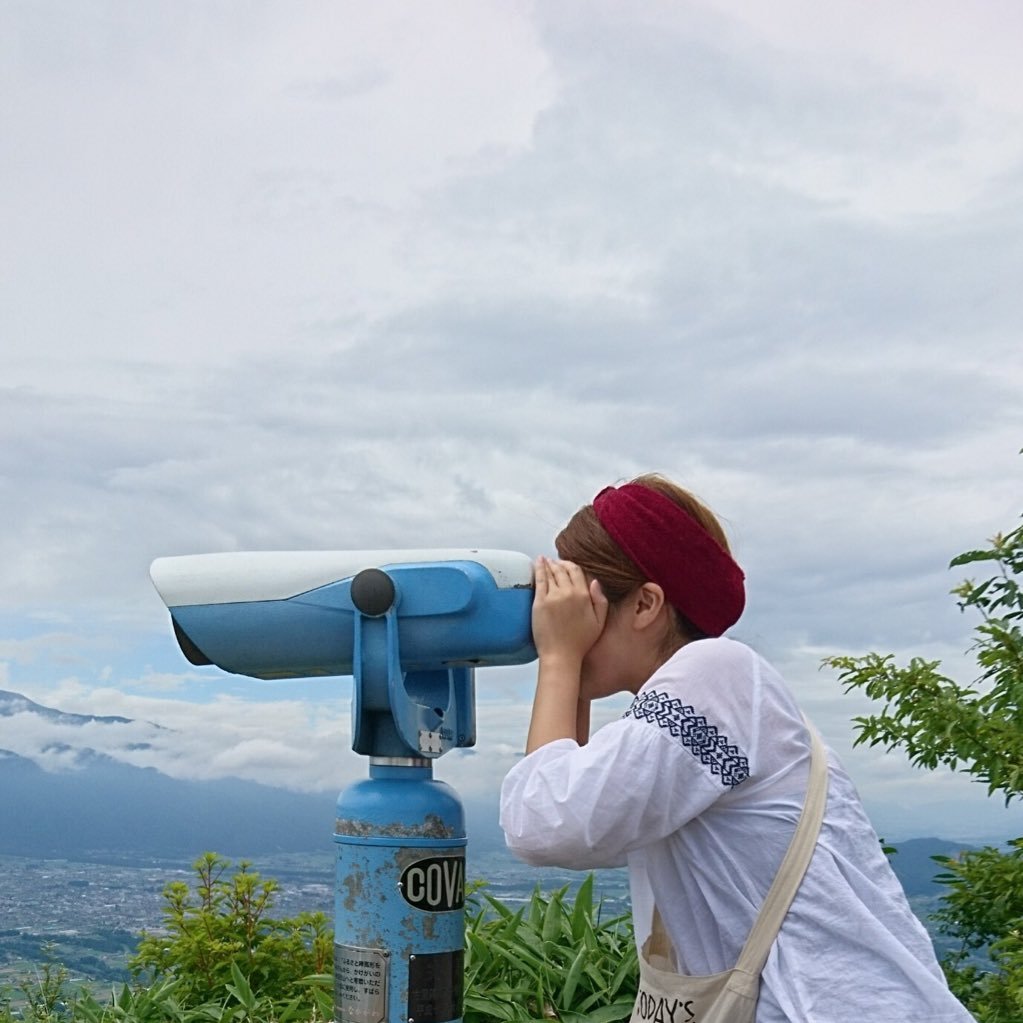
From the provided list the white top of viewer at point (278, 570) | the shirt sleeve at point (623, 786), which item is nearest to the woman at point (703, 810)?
the shirt sleeve at point (623, 786)

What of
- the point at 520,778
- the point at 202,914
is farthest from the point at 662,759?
the point at 202,914

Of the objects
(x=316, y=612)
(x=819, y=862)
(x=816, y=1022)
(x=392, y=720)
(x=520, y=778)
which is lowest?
(x=816, y=1022)

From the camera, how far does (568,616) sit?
7.07 ft

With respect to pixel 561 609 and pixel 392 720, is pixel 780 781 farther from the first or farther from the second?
pixel 392 720

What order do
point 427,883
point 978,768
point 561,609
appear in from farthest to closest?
1. point 978,768
2. point 427,883
3. point 561,609

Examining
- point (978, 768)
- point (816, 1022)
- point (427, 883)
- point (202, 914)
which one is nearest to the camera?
point (816, 1022)

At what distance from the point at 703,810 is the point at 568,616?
0.39 meters

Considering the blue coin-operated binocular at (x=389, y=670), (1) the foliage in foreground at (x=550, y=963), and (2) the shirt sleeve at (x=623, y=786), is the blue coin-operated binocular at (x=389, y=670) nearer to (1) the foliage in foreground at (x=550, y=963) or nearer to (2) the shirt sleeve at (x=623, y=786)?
(2) the shirt sleeve at (x=623, y=786)

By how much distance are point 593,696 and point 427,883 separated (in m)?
0.43

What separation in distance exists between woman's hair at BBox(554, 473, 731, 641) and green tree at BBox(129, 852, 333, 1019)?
1.82 meters

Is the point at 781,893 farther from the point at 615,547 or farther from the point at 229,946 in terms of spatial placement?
the point at 229,946

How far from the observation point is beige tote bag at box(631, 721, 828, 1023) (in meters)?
1.94

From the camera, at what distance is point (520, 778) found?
196 centimetres

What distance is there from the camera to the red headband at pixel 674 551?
218cm
